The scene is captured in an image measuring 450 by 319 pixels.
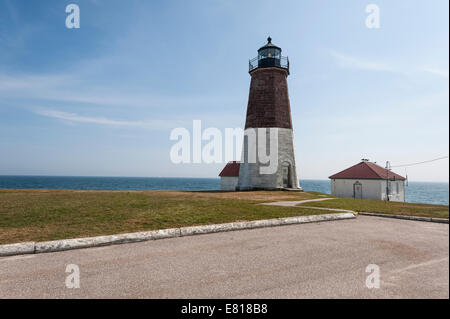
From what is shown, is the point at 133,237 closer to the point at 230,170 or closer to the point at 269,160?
the point at 269,160

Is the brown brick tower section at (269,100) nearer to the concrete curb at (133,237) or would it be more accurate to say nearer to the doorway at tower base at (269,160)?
the doorway at tower base at (269,160)

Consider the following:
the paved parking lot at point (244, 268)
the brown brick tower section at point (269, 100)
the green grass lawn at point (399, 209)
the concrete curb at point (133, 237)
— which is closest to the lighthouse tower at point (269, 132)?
the brown brick tower section at point (269, 100)

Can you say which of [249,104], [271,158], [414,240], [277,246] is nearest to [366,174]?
[271,158]

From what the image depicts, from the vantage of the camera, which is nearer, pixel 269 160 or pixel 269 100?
pixel 269 160

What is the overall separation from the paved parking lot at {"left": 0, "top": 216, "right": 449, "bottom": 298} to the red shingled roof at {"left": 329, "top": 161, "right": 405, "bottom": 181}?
29.8m

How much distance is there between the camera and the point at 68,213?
9.65 m

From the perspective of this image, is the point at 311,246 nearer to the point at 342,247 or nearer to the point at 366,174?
the point at 342,247

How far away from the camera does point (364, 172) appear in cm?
3462

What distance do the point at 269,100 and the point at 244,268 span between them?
25.0 meters

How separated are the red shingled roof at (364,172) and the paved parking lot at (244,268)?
29761mm

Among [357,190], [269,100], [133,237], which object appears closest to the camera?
[133,237]

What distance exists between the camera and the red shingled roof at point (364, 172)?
110 ft

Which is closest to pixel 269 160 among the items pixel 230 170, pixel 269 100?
pixel 269 100
